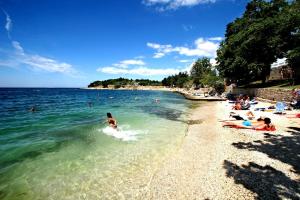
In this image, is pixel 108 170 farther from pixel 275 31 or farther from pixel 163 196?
pixel 275 31

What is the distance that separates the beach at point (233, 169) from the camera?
259 inches

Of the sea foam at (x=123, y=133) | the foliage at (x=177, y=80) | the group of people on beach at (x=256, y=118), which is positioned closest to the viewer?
the group of people on beach at (x=256, y=118)

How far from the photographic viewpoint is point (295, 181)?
271 inches

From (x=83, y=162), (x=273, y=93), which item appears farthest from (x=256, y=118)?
(x=83, y=162)

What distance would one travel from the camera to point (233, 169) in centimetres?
819

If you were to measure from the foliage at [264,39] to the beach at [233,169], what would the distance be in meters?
25.8

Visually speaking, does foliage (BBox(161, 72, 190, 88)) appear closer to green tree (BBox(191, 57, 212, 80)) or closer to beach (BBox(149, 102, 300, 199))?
green tree (BBox(191, 57, 212, 80))

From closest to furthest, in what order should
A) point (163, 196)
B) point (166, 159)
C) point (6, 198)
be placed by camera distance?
point (163, 196), point (6, 198), point (166, 159)

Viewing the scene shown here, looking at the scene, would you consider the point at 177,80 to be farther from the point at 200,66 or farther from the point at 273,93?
the point at 273,93

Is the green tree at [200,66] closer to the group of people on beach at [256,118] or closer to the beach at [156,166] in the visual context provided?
the group of people on beach at [256,118]

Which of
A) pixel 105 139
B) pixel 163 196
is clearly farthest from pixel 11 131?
pixel 163 196

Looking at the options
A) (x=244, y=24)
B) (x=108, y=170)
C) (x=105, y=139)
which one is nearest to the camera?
(x=108, y=170)

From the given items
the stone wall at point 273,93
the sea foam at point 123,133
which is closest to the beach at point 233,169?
the sea foam at point 123,133

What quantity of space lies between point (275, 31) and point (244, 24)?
14279mm
